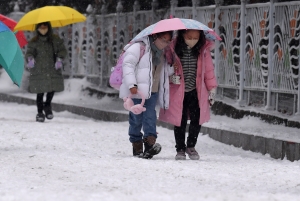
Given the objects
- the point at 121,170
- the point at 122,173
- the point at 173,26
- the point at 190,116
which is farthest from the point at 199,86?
the point at 122,173

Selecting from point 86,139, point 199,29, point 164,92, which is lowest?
point 86,139

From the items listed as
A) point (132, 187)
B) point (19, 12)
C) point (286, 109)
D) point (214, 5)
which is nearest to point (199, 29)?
point (132, 187)

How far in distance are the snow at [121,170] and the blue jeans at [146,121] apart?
29cm

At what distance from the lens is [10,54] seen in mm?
10156

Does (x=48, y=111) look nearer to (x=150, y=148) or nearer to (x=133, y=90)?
(x=150, y=148)

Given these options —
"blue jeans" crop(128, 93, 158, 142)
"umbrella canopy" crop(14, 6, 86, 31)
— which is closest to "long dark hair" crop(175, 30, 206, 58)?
"blue jeans" crop(128, 93, 158, 142)

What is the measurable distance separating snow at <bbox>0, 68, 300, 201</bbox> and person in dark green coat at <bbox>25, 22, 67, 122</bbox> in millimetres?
1682

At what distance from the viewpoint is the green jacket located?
612 inches

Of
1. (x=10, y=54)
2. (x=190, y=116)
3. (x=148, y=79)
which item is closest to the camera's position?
(x=148, y=79)

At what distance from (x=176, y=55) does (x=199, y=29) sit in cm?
38

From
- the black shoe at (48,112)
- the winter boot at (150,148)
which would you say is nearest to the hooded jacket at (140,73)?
the winter boot at (150,148)

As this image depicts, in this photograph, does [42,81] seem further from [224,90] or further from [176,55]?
[176,55]

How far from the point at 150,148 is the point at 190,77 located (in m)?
0.84

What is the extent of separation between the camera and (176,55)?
10.0 meters
